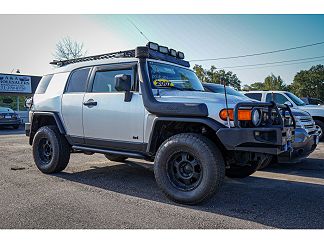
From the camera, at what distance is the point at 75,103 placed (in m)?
5.02

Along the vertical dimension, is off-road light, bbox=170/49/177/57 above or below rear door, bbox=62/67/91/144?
above

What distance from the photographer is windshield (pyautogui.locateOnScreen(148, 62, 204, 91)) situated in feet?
14.3

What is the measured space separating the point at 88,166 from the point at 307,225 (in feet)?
14.3

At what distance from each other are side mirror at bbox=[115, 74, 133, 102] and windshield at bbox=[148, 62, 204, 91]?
333 mm

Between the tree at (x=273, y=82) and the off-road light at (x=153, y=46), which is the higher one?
the tree at (x=273, y=82)

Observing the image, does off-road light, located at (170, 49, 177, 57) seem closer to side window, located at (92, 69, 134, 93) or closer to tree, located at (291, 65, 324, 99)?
side window, located at (92, 69, 134, 93)

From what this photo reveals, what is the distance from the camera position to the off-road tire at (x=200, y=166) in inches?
138

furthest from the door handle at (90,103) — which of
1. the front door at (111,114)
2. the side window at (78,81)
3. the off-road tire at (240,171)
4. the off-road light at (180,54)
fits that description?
the off-road tire at (240,171)

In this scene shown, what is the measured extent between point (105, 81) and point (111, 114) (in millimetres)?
637

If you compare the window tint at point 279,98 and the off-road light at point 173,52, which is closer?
the off-road light at point 173,52

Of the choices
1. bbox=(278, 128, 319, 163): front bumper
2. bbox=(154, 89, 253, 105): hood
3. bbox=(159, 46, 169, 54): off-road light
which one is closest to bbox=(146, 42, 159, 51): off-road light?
bbox=(159, 46, 169, 54): off-road light

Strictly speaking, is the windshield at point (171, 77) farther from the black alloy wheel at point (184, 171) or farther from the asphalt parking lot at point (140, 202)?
the asphalt parking lot at point (140, 202)

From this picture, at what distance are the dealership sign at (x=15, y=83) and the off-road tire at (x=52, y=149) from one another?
2126 cm

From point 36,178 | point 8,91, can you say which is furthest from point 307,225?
point 8,91
